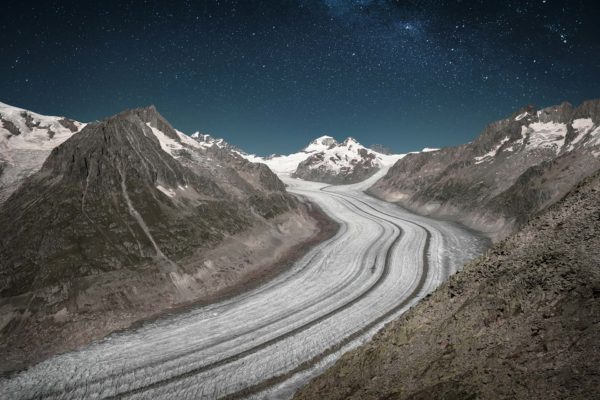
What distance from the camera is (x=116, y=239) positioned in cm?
2511

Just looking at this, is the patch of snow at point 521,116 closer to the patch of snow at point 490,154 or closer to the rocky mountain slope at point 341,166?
the patch of snow at point 490,154

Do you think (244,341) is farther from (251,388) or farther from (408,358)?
(408,358)

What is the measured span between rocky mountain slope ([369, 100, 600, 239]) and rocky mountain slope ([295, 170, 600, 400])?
3072cm

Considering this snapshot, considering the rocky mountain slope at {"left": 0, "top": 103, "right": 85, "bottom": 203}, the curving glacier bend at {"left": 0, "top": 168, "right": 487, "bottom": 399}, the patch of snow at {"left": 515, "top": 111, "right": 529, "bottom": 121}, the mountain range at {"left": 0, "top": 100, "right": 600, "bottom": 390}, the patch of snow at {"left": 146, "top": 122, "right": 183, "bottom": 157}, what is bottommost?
the curving glacier bend at {"left": 0, "top": 168, "right": 487, "bottom": 399}

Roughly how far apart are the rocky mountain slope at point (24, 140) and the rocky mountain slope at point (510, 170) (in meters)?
52.6

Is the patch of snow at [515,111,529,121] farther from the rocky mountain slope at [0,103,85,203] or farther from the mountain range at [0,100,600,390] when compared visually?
the rocky mountain slope at [0,103,85,203]

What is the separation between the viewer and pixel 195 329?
1928 centimetres

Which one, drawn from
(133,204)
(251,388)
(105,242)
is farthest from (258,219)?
(251,388)

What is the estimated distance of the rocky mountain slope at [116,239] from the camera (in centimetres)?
1928

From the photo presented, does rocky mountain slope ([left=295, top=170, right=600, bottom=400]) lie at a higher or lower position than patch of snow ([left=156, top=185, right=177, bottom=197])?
lower

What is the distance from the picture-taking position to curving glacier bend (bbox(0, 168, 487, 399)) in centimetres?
1457

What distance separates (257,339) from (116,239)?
1359cm

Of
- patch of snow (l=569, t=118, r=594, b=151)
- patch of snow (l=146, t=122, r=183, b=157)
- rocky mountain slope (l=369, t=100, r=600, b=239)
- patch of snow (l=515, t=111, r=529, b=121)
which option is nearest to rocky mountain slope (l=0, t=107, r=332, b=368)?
patch of snow (l=146, t=122, r=183, b=157)

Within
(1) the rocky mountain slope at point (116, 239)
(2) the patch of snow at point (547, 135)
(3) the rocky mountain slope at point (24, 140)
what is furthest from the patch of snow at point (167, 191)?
(2) the patch of snow at point (547, 135)
